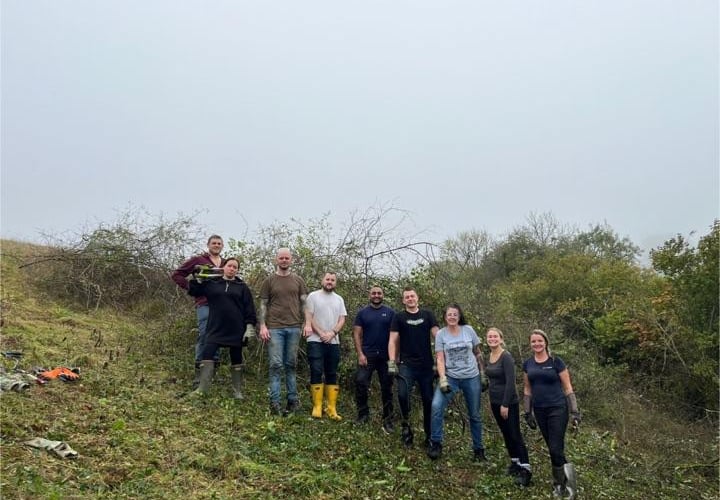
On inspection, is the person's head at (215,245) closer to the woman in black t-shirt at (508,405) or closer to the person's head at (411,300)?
the person's head at (411,300)

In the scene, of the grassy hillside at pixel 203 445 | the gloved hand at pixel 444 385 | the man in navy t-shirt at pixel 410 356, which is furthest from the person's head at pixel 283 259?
the gloved hand at pixel 444 385

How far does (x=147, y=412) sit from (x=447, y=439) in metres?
3.36

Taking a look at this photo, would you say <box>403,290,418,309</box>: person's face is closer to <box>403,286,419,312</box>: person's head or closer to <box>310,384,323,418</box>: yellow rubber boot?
<box>403,286,419,312</box>: person's head

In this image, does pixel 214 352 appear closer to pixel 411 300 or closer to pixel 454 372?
pixel 411 300

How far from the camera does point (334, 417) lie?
5840mm

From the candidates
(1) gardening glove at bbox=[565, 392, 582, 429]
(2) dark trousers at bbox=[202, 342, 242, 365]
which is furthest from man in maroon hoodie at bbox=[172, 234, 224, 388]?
(1) gardening glove at bbox=[565, 392, 582, 429]

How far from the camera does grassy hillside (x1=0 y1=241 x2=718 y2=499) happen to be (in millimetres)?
3803

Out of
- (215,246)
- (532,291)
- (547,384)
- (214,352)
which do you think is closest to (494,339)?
(547,384)

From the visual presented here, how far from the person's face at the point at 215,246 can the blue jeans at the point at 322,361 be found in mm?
1557

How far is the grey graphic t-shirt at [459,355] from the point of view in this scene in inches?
210

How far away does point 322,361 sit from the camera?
5805 mm

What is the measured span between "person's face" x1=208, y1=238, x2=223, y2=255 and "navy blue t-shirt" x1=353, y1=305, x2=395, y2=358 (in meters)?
1.83

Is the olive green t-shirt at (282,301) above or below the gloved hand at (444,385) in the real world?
above

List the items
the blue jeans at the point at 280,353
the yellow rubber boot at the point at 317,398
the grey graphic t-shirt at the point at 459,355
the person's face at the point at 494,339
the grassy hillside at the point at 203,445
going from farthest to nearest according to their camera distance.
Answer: the yellow rubber boot at the point at 317,398 < the blue jeans at the point at 280,353 < the grey graphic t-shirt at the point at 459,355 < the person's face at the point at 494,339 < the grassy hillside at the point at 203,445
